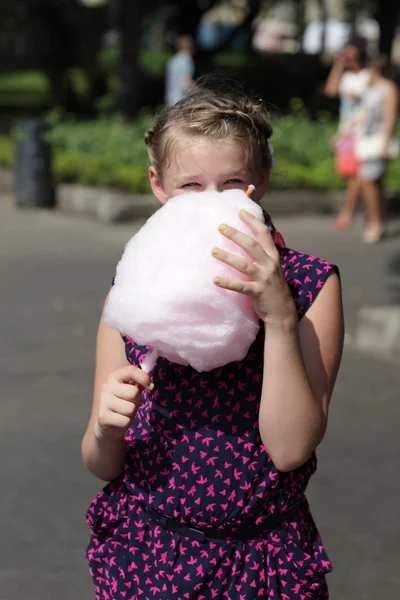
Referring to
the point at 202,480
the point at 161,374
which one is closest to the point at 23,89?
the point at 161,374

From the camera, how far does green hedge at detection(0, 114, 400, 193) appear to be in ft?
47.8

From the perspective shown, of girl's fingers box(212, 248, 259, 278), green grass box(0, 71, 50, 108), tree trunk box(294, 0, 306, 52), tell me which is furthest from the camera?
green grass box(0, 71, 50, 108)

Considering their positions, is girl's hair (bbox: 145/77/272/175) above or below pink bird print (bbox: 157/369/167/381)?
above

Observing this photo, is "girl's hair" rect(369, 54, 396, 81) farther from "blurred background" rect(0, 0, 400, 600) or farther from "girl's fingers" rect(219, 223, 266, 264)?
"girl's fingers" rect(219, 223, 266, 264)

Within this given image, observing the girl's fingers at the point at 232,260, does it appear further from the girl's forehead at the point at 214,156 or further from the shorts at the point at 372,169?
the shorts at the point at 372,169

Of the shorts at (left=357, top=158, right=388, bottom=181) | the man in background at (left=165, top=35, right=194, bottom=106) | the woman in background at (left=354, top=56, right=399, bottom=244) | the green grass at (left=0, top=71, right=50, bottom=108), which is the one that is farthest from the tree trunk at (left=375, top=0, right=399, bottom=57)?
the shorts at (left=357, top=158, right=388, bottom=181)

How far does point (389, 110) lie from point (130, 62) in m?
13.8

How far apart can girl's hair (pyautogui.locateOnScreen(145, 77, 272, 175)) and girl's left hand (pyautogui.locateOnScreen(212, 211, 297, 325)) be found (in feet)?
0.78

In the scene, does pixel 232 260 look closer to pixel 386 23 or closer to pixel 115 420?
pixel 115 420

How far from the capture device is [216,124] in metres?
2.32

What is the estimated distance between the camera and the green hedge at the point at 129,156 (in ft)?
47.8

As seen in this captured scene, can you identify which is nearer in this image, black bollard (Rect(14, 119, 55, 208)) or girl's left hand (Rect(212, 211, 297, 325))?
girl's left hand (Rect(212, 211, 297, 325))

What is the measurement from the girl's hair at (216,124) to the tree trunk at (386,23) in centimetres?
2975

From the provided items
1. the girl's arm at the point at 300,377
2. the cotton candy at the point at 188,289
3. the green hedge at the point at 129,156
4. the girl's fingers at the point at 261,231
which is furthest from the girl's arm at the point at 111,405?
the green hedge at the point at 129,156
